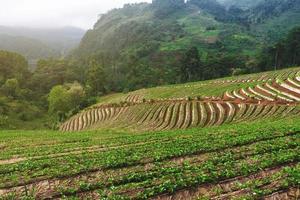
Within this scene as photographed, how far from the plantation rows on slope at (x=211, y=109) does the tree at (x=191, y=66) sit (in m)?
65.1

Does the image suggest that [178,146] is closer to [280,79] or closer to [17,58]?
[280,79]

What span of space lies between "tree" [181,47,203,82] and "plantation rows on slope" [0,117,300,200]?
116482 mm

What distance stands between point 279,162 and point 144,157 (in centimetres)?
990

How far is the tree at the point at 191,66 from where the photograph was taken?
15125 centimetres

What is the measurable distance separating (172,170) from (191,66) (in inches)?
5108

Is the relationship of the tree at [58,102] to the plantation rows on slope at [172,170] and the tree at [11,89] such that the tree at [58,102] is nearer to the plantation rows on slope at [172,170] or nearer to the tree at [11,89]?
the tree at [11,89]

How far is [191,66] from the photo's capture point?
501 ft

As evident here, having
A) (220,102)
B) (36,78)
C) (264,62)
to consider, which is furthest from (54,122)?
(264,62)

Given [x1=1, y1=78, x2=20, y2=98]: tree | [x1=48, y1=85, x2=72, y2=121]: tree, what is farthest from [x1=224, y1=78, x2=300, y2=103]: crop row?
[x1=1, y1=78, x2=20, y2=98]: tree

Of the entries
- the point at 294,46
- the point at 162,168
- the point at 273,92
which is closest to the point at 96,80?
the point at 294,46

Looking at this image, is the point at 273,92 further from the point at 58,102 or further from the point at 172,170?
the point at 58,102

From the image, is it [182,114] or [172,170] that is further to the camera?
[182,114]

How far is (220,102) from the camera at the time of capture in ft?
230

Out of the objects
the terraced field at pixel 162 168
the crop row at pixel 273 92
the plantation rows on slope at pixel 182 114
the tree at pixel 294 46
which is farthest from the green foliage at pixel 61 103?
the tree at pixel 294 46
